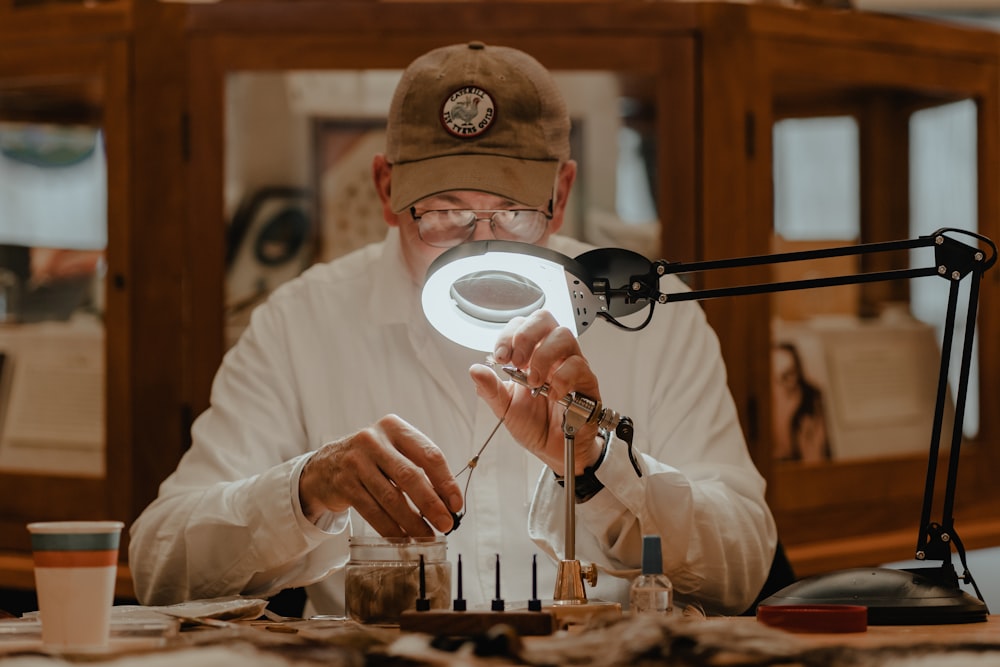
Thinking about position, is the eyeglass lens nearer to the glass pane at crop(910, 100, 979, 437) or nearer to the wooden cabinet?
the wooden cabinet

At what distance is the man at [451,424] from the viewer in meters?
1.52

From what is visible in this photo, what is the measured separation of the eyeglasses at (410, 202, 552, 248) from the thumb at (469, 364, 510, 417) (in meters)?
0.22

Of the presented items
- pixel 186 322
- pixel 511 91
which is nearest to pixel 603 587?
pixel 511 91

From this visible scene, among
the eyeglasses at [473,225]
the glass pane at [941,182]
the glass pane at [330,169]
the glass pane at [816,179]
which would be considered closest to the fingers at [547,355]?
the eyeglasses at [473,225]

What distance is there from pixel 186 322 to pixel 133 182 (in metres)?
0.30

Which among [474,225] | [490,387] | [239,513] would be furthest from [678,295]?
[239,513]

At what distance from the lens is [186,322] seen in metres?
2.44

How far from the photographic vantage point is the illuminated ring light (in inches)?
53.0

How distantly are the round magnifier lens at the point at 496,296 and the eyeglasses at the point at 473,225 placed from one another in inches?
8.4

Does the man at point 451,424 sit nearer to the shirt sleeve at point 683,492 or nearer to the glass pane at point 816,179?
the shirt sleeve at point 683,492

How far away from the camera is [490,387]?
1495 millimetres

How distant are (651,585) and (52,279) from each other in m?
1.76

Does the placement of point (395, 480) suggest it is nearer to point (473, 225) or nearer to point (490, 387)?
point (490, 387)

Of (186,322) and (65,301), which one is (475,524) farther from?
(65,301)
